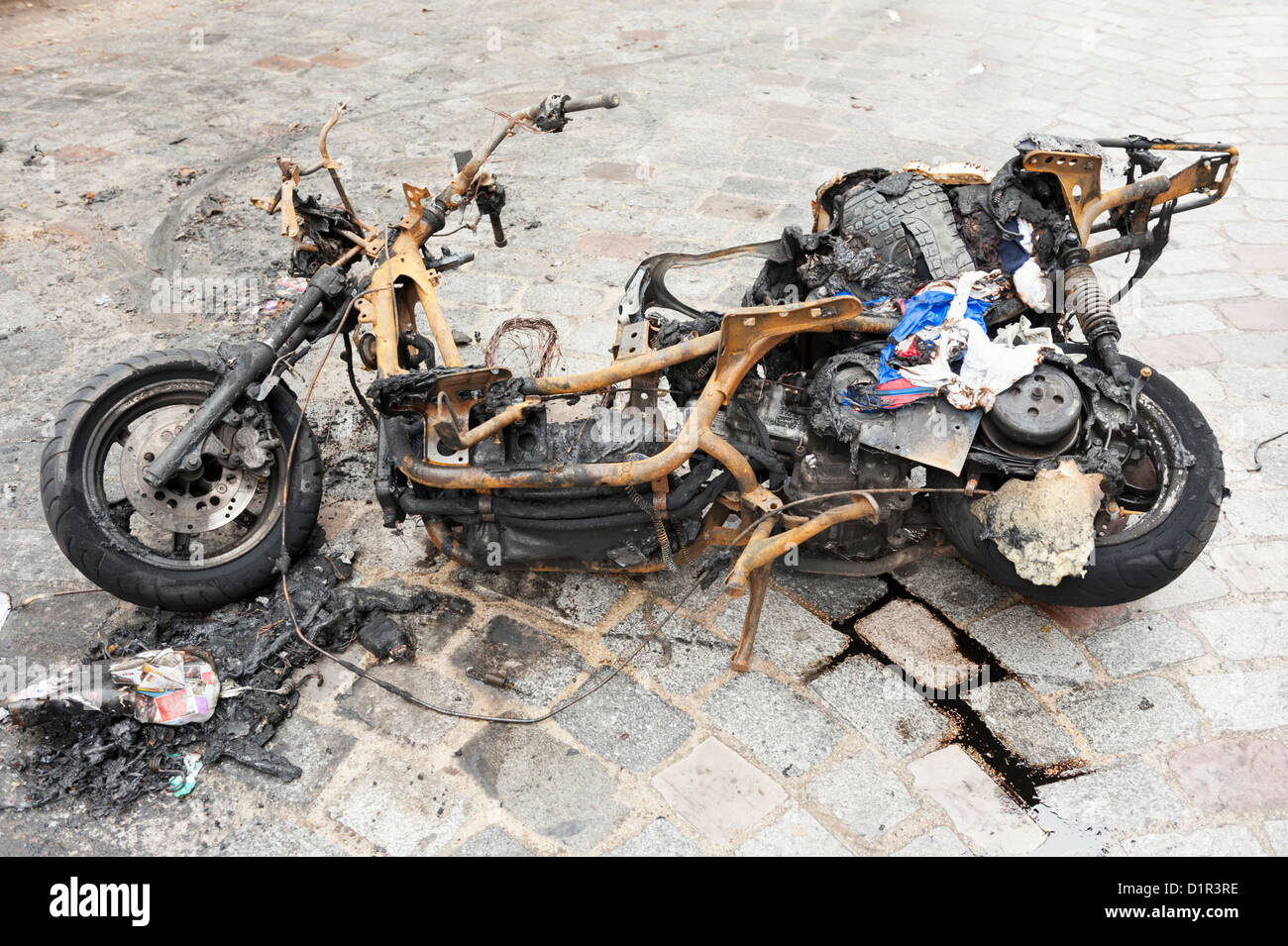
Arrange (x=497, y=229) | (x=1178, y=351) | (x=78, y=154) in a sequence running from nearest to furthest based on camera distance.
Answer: (x=497, y=229)
(x=1178, y=351)
(x=78, y=154)

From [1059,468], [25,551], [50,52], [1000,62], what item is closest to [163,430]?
[25,551]

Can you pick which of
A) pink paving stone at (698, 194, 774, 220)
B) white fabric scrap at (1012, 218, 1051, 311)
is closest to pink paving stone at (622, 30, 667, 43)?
pink paving stone at (698, 194, 774, 220)

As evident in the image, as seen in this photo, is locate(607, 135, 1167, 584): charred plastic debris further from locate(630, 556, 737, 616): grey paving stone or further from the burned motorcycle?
locate(630, 556, 737, 616): grey paving stone

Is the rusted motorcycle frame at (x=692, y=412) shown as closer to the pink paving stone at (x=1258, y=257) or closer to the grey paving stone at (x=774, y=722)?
the grey paving stone at (x=774, y=722)

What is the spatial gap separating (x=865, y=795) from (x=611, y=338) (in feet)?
9.52

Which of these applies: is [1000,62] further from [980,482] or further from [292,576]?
[292,576]

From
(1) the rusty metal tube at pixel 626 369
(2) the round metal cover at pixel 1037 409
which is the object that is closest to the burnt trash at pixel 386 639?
(1) the rusty metal tube at pixel 626 369

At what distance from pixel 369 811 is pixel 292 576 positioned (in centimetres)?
115

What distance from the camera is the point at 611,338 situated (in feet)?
17.1

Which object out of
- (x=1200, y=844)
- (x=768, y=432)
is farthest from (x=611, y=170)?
(x=1200, y=844)

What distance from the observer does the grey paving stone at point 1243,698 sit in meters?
3.36

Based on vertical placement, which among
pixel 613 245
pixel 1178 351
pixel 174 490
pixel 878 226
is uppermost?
pixel 878 226

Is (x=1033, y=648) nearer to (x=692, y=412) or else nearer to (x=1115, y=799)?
(x=1115, y=799)

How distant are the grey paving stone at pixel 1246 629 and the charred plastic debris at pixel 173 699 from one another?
307 cm
